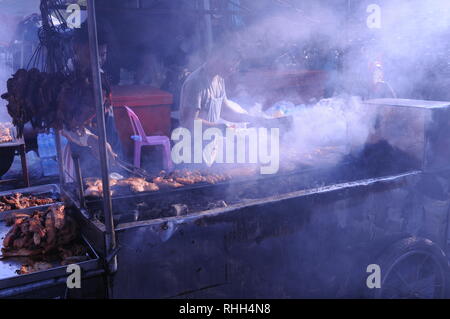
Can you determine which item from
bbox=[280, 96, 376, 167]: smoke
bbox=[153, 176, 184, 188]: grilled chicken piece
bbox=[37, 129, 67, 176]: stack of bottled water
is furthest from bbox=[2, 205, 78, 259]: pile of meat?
bbox=[37, 129, 67, 176]: stack of bottled water

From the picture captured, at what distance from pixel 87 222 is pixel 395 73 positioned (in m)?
6.68

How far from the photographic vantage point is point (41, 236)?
9.25 ft

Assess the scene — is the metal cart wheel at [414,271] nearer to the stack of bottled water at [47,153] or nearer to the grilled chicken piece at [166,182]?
the grilled chicken piece at [166,182]

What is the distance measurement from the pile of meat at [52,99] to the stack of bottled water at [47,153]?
17.5 ft

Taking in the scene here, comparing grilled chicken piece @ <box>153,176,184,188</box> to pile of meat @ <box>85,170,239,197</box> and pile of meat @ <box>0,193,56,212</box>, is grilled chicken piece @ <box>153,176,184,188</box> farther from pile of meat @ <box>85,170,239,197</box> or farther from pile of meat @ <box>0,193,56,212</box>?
pile of meat @ <box>0,193,56,212</box>

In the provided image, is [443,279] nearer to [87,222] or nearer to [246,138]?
[246,138]

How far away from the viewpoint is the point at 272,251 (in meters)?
3.08

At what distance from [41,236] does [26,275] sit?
527 mm

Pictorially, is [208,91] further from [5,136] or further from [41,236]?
[5,136]

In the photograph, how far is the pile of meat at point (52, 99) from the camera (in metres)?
2.82

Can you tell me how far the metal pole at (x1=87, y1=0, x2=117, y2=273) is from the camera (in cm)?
217

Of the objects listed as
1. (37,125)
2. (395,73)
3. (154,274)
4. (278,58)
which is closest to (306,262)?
(154,274)

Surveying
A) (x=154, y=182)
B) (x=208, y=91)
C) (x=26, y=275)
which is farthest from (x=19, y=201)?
(x=208, y=91)
